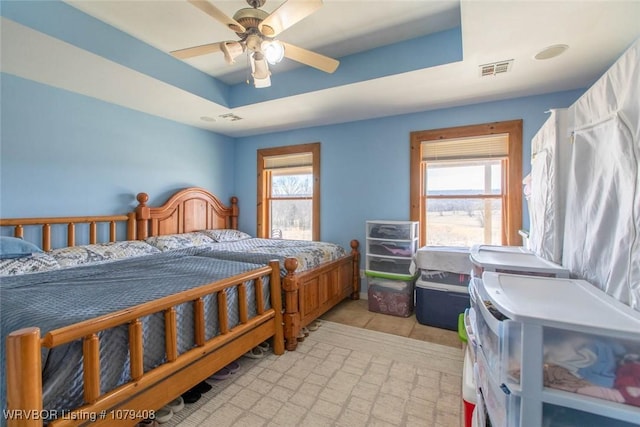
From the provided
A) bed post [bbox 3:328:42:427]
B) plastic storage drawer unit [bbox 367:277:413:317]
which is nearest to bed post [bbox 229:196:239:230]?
plastic storage drawer unit [bbox 367:277:413:317]

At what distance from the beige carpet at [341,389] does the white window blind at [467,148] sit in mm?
2004

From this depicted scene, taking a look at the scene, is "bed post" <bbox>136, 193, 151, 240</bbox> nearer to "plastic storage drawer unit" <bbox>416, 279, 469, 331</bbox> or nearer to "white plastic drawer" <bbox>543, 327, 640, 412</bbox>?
"plastic storage drawer unit" <bbox>416, 279, 469, 331</bbox>

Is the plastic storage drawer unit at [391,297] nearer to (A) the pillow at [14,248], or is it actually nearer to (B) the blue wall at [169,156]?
(B) the blue wall at [169,156]

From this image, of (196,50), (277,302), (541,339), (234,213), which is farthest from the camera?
(234,213)

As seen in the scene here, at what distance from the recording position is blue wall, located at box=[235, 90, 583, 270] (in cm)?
301

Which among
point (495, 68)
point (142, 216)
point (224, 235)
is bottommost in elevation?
point (224, 235)

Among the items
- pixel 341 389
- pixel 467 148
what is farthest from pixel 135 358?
pixel 467 148

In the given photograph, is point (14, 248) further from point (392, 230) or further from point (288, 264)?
point (392, 230)

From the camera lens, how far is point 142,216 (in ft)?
10.3

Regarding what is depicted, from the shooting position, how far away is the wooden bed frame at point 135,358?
92cm

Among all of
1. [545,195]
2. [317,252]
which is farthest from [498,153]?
[317,252]

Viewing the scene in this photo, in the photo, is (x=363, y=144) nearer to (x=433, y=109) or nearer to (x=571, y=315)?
(x=433, y=109)

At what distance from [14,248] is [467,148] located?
13.6 ft

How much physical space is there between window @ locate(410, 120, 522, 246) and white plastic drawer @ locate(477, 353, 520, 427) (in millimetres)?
2212
